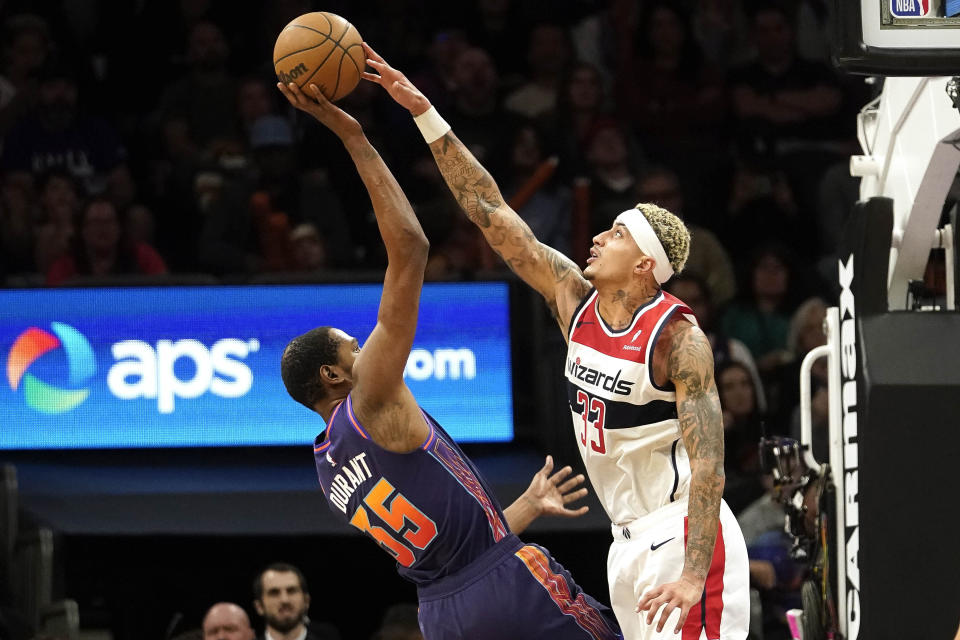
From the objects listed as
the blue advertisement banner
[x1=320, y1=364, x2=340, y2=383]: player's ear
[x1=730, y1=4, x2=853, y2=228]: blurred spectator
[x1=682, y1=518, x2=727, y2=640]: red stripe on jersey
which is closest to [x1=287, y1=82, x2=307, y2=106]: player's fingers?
[x1=320, y1=364, x2=340, y2=383]: player's ear

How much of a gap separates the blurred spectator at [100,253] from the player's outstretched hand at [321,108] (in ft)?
16.0

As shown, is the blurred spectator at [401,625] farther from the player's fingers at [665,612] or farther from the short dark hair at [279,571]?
the player's fingers at [665,612]

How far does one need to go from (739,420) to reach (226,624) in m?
3.09

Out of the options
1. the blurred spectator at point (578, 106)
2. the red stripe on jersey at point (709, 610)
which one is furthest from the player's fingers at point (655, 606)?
the blurred spectator at point (578, 106)

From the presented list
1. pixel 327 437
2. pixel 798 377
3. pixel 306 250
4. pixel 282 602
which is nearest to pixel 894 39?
pixel 327 437

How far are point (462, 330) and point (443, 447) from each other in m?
3.75

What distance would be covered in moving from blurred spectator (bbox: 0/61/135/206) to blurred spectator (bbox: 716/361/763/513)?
177 inches

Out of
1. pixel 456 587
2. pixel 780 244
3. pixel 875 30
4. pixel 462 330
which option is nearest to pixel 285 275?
pixel 462 330

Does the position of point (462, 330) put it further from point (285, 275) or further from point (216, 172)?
point (216, 172)

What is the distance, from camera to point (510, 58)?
11.2 meters

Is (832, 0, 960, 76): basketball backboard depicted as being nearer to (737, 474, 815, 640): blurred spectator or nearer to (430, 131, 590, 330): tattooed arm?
(430, 131, 590, 330): tattooed arm

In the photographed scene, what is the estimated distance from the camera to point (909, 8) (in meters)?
4.12

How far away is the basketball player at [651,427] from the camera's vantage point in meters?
4.47

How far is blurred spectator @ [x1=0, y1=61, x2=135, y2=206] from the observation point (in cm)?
1038
